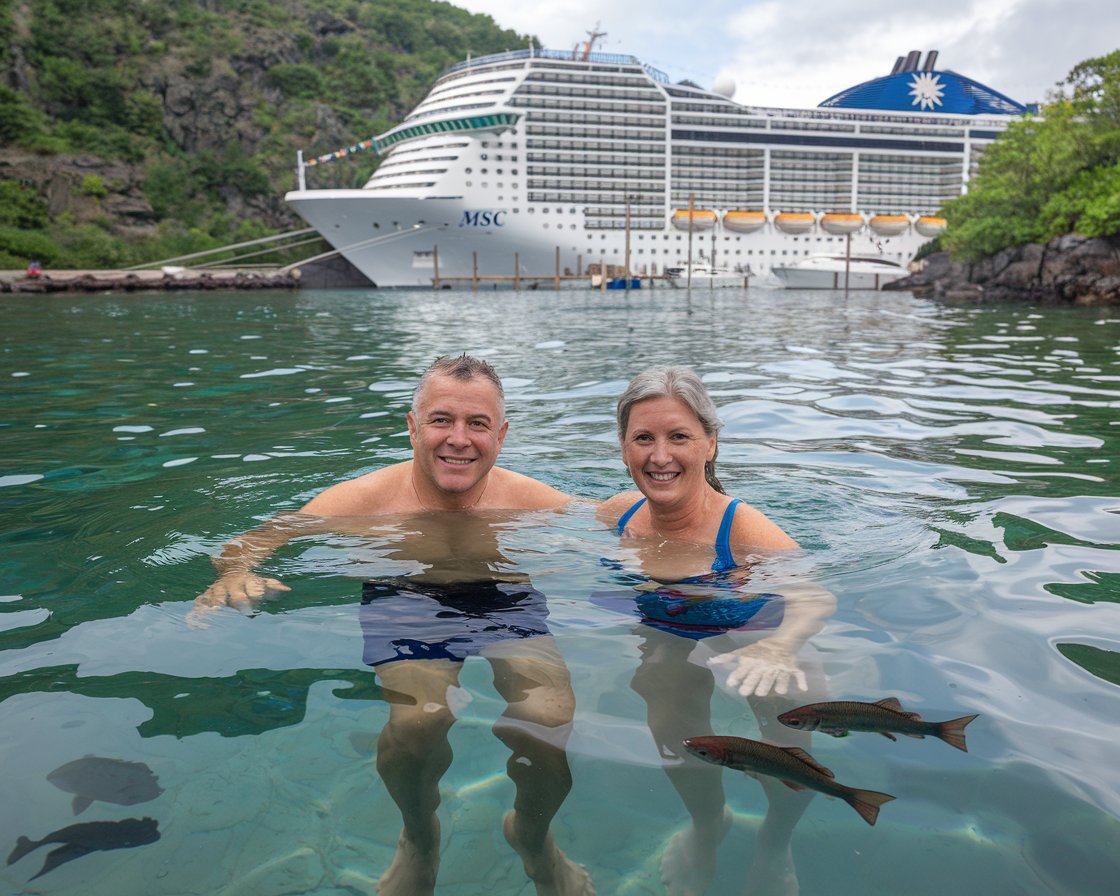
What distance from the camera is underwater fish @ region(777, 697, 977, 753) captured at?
6.78 ft

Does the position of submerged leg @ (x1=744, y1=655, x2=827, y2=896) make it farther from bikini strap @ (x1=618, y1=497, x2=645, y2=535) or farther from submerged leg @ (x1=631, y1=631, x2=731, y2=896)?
bikini strap @ (x1=618, y1=497, x2=645, y2=535)

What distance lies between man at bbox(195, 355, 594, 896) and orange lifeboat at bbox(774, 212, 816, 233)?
168 ft

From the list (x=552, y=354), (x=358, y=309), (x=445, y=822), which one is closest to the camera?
(x=445, y=822)

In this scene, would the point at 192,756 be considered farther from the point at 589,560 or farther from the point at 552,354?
the point at 552,354

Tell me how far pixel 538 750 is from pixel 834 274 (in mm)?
47048

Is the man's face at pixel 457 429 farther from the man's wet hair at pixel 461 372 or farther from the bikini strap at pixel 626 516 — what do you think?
the bikini strap at pixel 626 516

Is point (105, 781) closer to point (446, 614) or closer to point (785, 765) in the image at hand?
point (446, 614)

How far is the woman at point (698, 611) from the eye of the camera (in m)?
2.02

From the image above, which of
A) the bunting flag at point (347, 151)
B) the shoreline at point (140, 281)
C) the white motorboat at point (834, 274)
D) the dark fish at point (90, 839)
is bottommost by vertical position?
the dark fish at point (90, 839)

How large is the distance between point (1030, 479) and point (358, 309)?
22.2 meters

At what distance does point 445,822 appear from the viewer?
2.06 m

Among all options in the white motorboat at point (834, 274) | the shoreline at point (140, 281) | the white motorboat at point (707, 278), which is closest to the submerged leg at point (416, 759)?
the shoreline at point (140, 281)

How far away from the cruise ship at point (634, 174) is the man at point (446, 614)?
1488 inches

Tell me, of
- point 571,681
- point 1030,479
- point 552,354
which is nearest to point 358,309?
point 552,354
